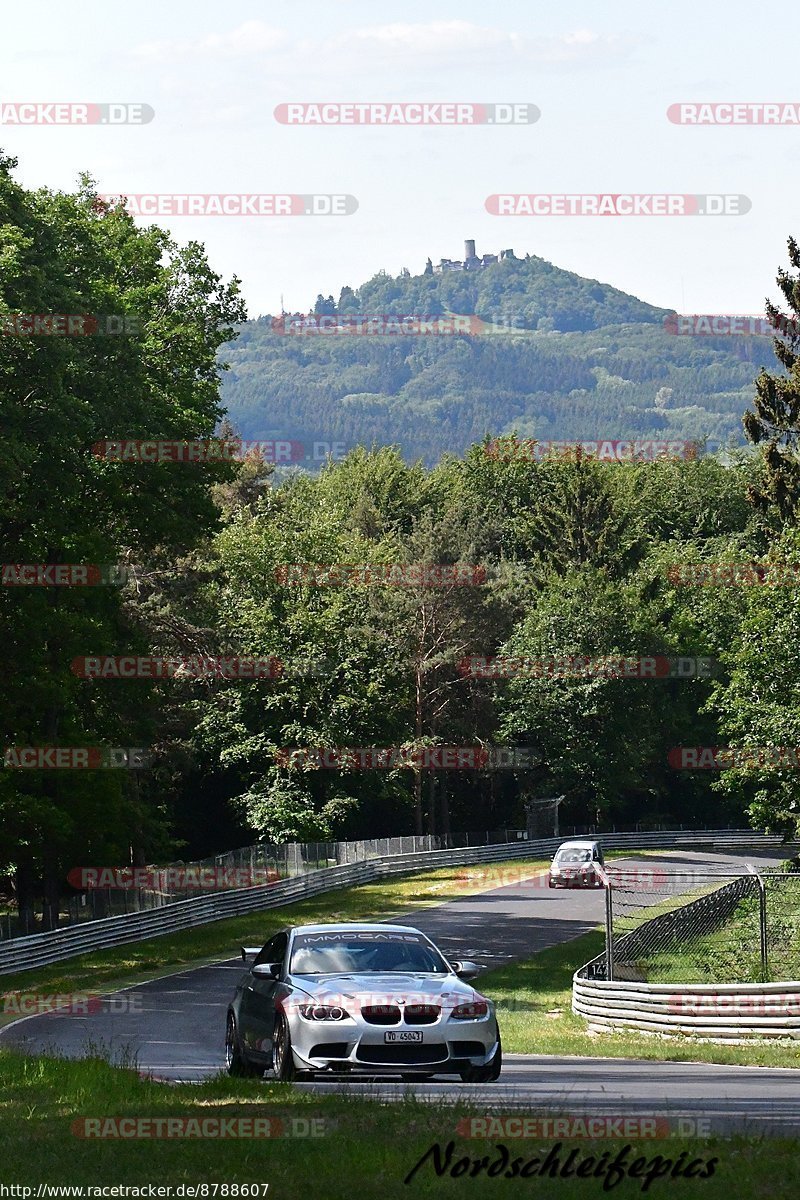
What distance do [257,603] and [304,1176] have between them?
60.6m

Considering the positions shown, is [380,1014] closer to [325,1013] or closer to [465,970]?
[325,1013]

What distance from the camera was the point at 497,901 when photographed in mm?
49188

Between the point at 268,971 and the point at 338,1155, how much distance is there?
5.38 m

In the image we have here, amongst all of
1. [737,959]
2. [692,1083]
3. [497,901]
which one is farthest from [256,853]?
[692,1083]

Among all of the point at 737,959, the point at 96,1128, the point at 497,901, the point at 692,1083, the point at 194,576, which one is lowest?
the point at 497,901

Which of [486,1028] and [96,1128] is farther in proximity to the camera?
[486,1028]

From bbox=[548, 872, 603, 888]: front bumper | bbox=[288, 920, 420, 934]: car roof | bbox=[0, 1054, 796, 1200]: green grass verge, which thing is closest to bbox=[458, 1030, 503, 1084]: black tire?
bbox=[288, 920, 420, 934]: car roof

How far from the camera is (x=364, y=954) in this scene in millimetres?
13648

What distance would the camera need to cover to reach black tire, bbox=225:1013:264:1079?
13.8 m

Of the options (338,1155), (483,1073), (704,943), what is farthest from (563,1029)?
(338,1155)

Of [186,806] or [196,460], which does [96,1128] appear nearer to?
[196,460]

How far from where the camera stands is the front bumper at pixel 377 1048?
1226 cm

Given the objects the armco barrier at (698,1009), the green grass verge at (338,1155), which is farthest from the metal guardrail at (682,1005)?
the green grass verge at (338,1155)

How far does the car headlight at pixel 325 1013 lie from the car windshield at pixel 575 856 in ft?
137
